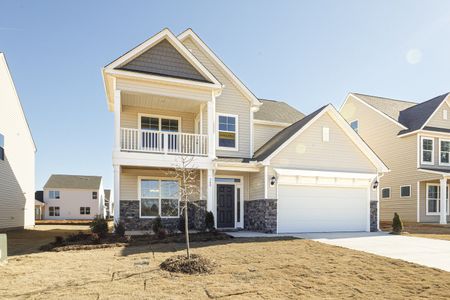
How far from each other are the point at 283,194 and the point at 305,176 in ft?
4.26

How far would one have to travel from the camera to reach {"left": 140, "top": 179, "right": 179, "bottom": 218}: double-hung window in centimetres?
1439

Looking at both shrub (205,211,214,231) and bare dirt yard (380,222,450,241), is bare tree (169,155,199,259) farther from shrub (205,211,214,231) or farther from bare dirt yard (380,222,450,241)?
bare dirt yard (380,222,450,241)

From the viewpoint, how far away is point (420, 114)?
20.3 metres

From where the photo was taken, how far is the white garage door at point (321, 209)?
13.3m

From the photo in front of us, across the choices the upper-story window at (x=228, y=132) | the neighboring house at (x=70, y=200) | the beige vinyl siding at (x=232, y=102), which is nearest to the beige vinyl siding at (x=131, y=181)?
the upper-story window at (x=228, y=132)

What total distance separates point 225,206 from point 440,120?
16568 millimetres

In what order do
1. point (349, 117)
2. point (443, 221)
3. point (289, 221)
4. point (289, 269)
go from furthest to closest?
point (349, 117)
point (443, 221)
point (289, 221)
point (289, 269)

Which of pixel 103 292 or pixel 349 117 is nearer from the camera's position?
pixel 103 292

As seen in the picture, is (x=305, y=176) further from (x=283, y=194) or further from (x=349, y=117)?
(x=349, y=117)

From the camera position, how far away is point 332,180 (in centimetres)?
1386

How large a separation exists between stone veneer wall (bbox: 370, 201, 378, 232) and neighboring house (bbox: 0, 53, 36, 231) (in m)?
19.3

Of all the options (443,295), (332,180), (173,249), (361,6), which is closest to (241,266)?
(173,249)

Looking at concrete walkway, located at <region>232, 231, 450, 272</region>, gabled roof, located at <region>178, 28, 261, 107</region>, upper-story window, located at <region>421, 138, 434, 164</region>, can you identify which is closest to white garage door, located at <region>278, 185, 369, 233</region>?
concrete walkway, located at <region>232, 231, 450, 272</region>

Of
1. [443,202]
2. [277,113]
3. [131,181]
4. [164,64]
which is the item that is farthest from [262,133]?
[443,202]
